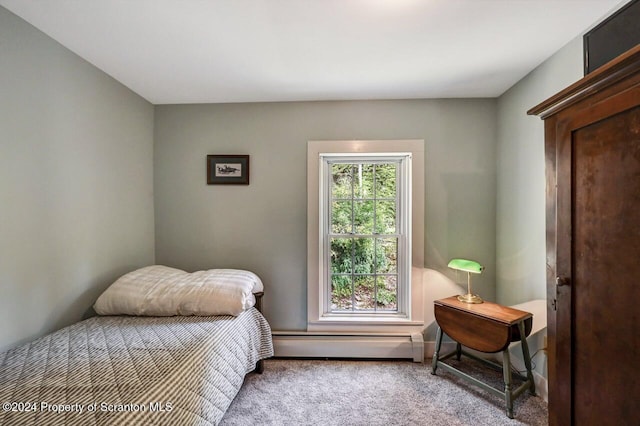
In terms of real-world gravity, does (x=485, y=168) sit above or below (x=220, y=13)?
below

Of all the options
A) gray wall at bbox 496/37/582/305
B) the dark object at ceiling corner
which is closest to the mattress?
gray wall at bbox 496/37/582/305

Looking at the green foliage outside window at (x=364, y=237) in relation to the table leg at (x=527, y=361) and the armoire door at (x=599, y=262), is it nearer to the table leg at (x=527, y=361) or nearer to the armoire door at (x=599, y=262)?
the table leg at (x=527, y=361)

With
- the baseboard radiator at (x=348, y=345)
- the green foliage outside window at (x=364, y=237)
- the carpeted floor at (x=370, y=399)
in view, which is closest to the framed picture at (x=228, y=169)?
the green foliage outside window at (x=364, y=237)

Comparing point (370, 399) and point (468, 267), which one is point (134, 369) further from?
point (468, 267)

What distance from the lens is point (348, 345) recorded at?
2.27m

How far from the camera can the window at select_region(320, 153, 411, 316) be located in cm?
251

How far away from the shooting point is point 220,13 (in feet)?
4.42

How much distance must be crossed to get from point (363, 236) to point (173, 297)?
65.1 inches

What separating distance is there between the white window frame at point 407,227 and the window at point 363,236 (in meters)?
0.09

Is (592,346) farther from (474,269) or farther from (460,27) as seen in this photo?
(460,27)

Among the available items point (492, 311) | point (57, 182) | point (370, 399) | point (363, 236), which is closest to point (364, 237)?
point (363, 236)

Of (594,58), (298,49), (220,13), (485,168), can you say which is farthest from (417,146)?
(220,13)

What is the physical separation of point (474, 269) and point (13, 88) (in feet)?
10.0

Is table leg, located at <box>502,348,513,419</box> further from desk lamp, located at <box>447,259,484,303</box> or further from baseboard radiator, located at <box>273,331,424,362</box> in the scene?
baseboard radiator, located at <box>273,331,424,362</box>
